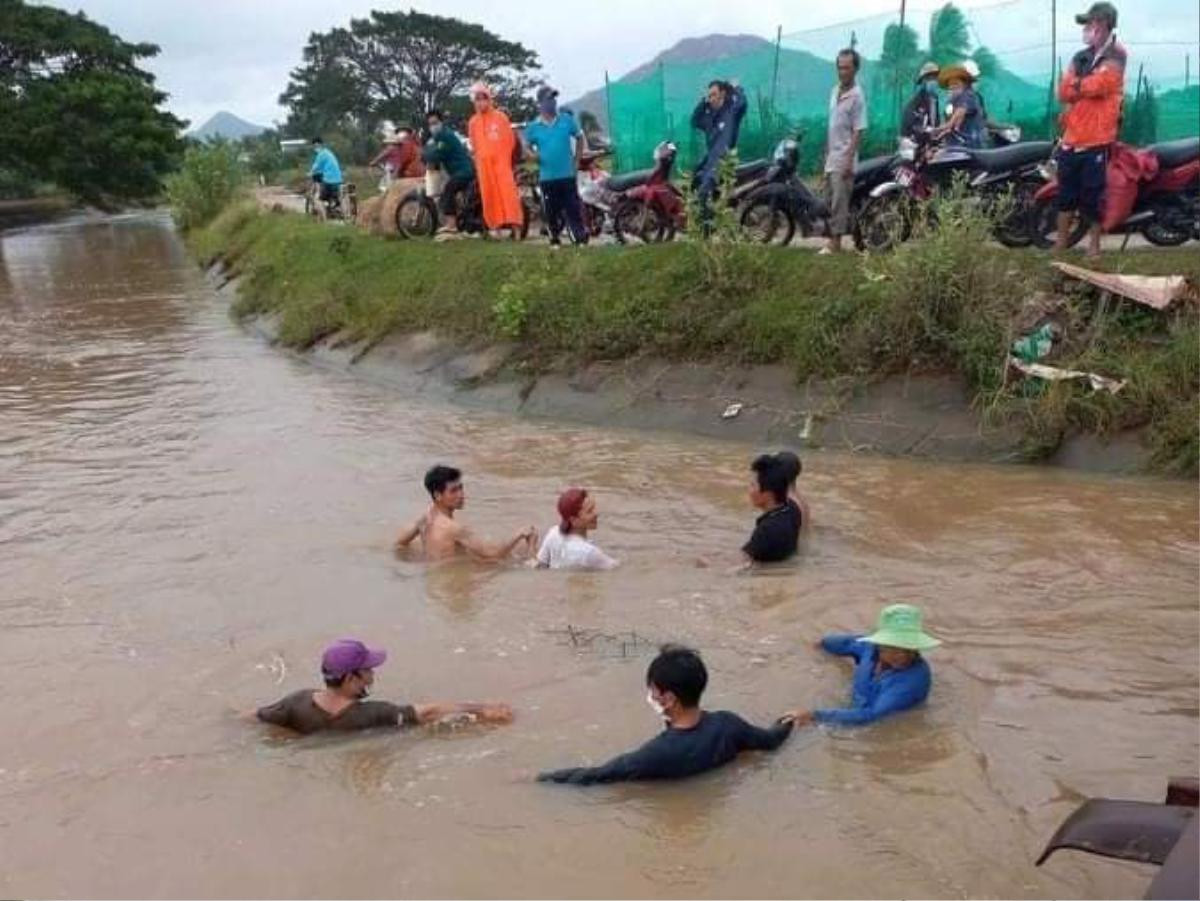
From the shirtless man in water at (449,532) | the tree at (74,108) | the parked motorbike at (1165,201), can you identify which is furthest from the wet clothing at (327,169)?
the tree at (74,108)

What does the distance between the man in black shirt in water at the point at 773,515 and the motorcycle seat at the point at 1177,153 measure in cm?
492

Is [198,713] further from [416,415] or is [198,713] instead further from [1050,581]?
[416,415]

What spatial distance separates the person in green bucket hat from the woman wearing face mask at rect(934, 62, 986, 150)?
21.2 ft

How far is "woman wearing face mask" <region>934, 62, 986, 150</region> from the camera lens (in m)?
10.3

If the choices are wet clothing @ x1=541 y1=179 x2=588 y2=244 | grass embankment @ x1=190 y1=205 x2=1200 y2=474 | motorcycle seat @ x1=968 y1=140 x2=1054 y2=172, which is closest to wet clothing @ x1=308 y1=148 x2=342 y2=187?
grass embankment @ x1=190 y1=205 x2=1200 y2=474

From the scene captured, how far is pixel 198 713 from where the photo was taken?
5.31 metres

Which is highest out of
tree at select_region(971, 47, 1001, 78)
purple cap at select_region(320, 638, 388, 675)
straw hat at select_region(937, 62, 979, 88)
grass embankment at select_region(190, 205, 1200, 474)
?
tree at select_region(971, 47, 1001, 78)

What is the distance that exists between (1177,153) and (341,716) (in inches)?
305

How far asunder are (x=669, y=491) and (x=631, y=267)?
3.19 metres

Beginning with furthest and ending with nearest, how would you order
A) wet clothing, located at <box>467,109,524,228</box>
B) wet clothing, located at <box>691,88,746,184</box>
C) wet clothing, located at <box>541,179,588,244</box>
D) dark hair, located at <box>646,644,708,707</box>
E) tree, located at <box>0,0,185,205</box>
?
tree, located at <box>0,0,185,205</box>
wet clothing, located at <box>467,109,524,228</box>
wet clothing, located at <box>541,179,588,244</box>
wet clothing, located at <box>691,88,746,184</box>
dark hair, located at <box>646,644,708,707</box>

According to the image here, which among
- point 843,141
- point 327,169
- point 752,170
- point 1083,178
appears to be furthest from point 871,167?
point 327,169

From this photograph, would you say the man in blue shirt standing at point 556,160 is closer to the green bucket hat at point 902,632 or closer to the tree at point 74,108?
the green bucket hat at point 902,632

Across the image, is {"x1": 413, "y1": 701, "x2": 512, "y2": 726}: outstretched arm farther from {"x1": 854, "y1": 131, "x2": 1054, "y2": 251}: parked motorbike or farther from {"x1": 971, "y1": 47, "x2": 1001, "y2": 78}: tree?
{"x1": 971, "y1": 47, "x2": 1001, "y2": 78}: tree

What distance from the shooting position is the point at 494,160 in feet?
43.4
